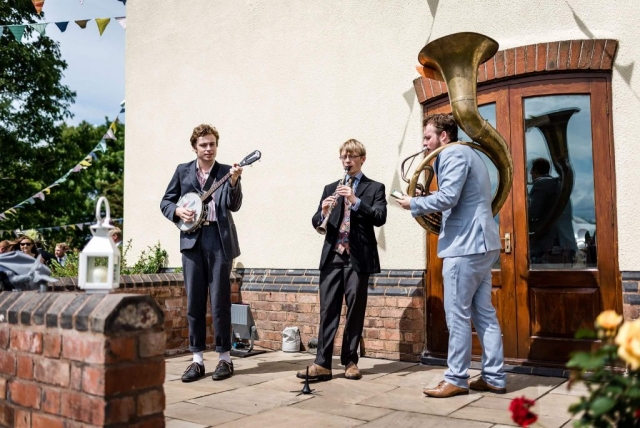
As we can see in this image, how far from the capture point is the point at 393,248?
568 centimetres

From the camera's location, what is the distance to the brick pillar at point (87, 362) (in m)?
2.29

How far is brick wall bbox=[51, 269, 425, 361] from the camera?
5469mm

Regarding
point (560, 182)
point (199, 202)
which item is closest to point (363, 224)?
point (199, 202)

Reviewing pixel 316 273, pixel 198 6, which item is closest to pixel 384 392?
pixel 316 273

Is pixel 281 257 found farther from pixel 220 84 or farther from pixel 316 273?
pixel 220 84

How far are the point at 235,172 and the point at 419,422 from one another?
87.1 inches

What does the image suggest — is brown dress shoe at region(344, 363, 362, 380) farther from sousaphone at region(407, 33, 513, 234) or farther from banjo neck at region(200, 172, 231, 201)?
banjo neck at region(200, 172, 231, 201)

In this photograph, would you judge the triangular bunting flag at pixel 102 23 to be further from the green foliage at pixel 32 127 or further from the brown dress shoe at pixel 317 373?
the green foliage at pixel 32 127

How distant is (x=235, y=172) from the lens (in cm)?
463

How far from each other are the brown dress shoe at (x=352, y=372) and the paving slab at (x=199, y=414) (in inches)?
47.4

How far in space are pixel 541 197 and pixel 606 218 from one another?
0.52 metres

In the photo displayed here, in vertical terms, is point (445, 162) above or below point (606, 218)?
above

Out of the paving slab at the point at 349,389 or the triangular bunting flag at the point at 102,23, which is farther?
the triangular bunting flag at the point at 102,23

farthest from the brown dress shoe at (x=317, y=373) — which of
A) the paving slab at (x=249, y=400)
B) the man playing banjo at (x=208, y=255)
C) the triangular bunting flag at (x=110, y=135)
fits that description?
the triangular bunting flag at (x=110, y=135)
